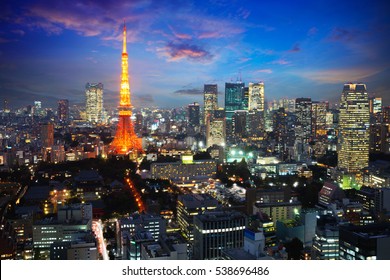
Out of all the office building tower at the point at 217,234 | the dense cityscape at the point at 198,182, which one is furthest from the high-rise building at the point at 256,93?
the office building tower at the point at 217,234

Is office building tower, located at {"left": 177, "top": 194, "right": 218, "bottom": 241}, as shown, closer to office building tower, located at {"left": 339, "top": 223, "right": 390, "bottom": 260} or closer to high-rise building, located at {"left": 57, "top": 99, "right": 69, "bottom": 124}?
office building tower, located at {"left": 339, "top": 223, "right": 390, "bottom": 260}

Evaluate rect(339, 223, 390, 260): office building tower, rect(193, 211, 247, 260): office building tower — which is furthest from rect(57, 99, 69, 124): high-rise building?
rect(339, 223, 390, 260): office building tower

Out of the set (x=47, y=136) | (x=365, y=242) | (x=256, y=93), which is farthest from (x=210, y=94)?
(x=47, y=136)

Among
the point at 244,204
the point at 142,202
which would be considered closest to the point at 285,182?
the point at 244,204

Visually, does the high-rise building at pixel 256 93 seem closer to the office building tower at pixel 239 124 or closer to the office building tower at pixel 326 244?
the office building tower at pixel 326 244
